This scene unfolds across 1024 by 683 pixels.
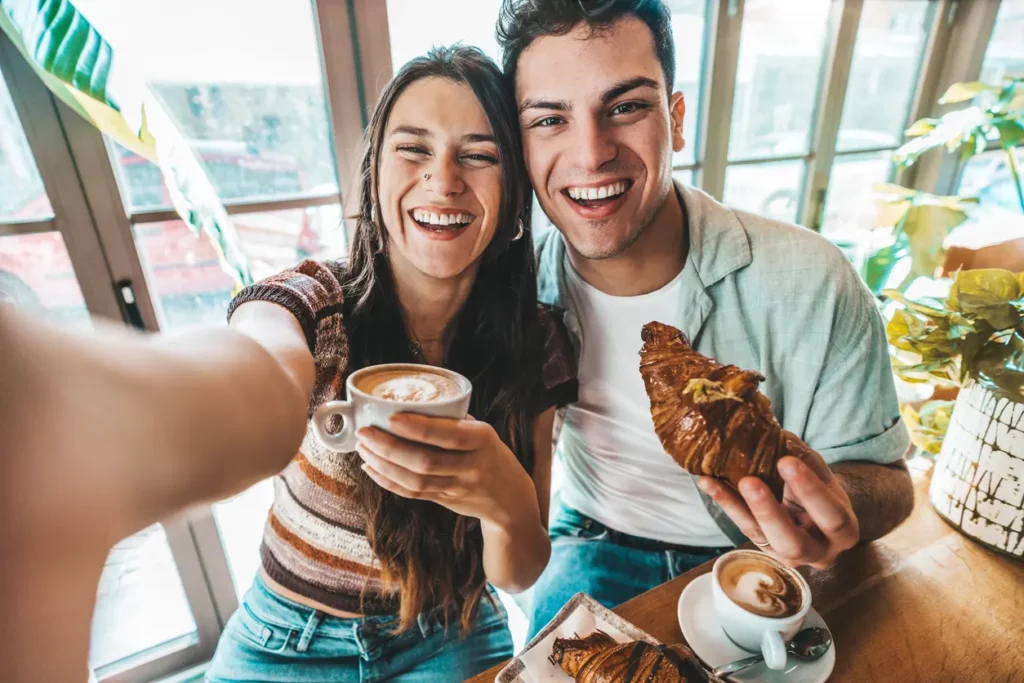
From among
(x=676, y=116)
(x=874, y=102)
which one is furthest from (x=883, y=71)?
(x=676, y=116)

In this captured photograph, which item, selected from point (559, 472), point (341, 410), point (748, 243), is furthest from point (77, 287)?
point (559, 472)

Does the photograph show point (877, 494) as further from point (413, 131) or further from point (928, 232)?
point (928, 232)

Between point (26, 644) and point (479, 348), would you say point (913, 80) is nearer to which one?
point (479, 348)

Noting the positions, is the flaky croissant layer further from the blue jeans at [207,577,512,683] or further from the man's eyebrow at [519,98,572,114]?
the blue jeans at [207,577,512,683]

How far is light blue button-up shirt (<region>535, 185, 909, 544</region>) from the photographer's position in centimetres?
124

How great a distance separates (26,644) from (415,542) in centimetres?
93

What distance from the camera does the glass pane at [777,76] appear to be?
2619mm

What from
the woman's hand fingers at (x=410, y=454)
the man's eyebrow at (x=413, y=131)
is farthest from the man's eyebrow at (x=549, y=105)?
the woman's hand fingers at (x=410, y=454)

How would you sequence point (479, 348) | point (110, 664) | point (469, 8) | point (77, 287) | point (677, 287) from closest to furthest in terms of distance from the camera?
point (479, 348) → point (677, 287) → point (77, 287) → point (469, 8) → point (110, 664)

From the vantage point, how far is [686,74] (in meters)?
2.57

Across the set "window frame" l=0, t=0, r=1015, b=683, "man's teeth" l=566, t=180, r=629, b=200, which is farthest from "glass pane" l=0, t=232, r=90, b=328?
"man's teeth" l=566, t=180, r=629, b=200

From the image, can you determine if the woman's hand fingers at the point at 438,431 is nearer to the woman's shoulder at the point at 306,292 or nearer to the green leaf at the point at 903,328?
the woman's shoulder at the point at 306,292

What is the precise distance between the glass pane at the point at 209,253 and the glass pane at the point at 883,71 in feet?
10.4

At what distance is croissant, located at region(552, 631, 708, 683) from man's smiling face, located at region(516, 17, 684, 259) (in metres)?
0.84
